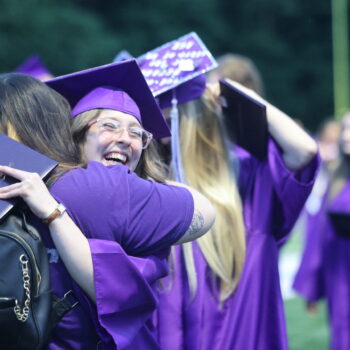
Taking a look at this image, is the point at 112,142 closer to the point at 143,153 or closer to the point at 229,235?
the point at 143,153

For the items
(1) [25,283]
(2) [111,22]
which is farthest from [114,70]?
(2) [111,22]

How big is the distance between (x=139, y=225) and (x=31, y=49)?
19.6 m

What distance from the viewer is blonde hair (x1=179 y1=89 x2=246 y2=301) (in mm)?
2986

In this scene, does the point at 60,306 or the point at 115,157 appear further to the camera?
the point at 115,157

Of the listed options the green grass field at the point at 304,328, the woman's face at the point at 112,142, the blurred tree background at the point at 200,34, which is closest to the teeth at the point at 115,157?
the woman's face at the point at 112,142

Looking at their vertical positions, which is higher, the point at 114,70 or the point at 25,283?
the point at 114,70

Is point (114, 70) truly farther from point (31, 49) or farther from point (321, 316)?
point (31, 49)

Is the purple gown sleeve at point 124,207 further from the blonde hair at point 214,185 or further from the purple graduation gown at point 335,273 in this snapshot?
the purple graduation gown at point 335,273

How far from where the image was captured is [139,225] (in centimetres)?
208

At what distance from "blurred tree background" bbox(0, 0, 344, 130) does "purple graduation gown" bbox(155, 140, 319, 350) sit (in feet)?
58.7

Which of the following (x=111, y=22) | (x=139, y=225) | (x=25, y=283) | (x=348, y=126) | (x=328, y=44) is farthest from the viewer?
(x=328, y=44)

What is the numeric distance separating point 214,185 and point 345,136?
259 cm

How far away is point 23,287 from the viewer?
1869 mm

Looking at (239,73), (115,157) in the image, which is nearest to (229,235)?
(115,157)
